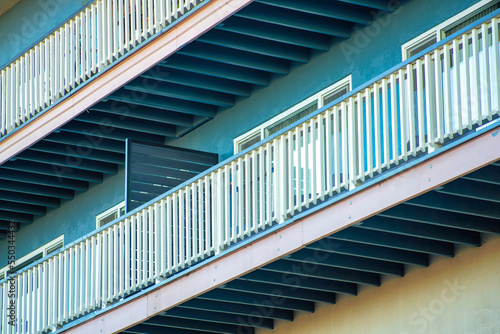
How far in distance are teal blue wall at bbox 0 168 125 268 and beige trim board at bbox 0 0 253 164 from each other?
1.96 metres

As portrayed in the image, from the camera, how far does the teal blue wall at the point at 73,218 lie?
21347 mm

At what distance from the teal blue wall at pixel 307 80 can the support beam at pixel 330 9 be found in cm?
23

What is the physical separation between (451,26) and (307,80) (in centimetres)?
305

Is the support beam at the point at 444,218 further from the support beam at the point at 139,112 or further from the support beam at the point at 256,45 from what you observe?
the support beam at the point at 139,112

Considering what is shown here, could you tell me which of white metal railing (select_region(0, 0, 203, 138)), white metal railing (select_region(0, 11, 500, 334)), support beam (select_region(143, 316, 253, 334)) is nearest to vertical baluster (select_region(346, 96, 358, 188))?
white metal railing (select_region(0, 11, 500, 334))

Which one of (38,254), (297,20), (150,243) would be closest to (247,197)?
(150,243)

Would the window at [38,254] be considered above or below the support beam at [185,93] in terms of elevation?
below

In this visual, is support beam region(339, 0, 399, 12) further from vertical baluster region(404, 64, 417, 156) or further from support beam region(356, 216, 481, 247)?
support beam region(356, 216, 481, 247)

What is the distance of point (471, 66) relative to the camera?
11.7 m

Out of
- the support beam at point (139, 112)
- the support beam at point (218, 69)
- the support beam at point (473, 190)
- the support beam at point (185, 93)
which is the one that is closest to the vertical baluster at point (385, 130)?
the support beam at point (473, 190)

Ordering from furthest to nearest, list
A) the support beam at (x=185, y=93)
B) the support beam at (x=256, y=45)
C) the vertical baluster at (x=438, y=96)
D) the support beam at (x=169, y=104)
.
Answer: the support beam at (x=169, y=104) → the support beam at (x=185, y=93) → the support beam at (x=256, y=45) → the vertical baluster at (x=438, y=96)

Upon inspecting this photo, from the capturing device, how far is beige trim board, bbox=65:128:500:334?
11.7 metres

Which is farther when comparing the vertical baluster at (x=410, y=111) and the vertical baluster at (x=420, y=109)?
the vertical baluster at (x=410, y=111)

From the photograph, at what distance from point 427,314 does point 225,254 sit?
2.81 m
